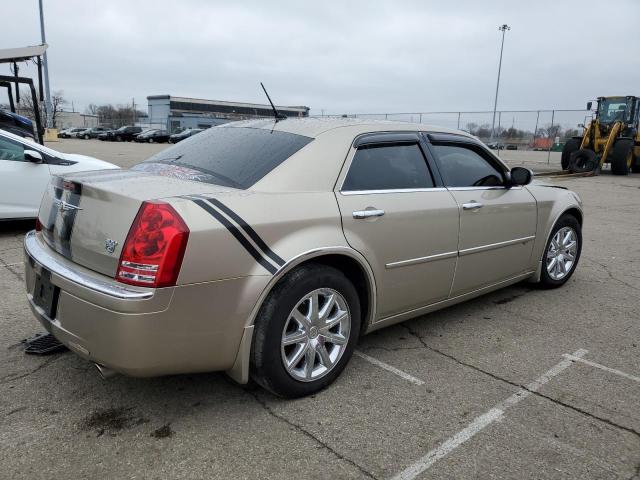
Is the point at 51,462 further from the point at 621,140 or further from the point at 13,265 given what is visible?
the point at 621,140

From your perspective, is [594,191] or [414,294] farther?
[594,191]

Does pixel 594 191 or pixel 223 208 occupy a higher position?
pixel 223 208

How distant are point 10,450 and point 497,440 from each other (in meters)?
2.30

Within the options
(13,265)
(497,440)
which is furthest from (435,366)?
(13,265)

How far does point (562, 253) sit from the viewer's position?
5090 mm

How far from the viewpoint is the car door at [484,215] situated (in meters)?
3.78

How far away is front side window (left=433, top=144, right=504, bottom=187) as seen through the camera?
12.5 feet

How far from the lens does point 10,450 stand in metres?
2.39

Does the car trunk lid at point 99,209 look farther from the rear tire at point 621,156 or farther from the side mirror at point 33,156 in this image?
the rear tire at point 621,156

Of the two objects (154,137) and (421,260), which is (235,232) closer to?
(421,260)

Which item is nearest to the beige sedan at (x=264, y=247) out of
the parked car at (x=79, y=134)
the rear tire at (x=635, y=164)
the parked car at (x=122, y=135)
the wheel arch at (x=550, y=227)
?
the wheel arch at (x=550, y=227)

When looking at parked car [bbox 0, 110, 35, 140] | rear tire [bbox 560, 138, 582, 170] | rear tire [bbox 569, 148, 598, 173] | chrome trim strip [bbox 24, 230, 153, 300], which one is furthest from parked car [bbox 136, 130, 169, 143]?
chrome trim strip [bbox 24, 230, 153, 300]

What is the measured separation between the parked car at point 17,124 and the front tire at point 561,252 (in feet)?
32.5

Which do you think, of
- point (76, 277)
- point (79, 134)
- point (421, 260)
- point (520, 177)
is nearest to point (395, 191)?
point (421, 260)
